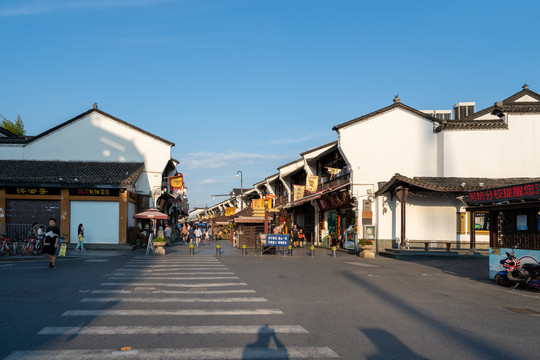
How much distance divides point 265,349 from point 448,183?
2451 centimetres

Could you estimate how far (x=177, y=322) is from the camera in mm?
8102

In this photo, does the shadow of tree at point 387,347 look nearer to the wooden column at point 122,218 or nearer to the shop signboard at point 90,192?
the wooden column at point 122,218

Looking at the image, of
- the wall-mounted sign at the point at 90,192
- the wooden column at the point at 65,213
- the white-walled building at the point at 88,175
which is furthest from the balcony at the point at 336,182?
the wooden column at the point at 65,213

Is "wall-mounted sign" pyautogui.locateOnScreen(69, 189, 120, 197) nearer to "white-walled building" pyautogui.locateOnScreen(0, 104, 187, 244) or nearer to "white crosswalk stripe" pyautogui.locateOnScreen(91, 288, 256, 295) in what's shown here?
"white-walled building" pyautogui.locateOnScreen(0, 104, 187, 244)

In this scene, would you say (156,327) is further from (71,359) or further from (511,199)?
(511,199)

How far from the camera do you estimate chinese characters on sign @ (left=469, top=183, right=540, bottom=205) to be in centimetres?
1352

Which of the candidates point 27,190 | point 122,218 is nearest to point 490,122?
point 122,218

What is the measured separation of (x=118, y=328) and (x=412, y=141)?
85.9 ft

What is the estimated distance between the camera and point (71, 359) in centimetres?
590

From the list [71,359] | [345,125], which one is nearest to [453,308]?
[71,359]

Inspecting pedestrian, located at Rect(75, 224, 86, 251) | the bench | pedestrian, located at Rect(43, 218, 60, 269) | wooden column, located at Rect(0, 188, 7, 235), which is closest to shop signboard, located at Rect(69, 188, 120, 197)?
pedestrian, located at Rect(75, 224, 86, 251)

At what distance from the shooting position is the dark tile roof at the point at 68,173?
28359 millimetres

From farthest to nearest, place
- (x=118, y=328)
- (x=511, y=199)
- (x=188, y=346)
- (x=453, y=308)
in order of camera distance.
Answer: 1. (x=511, y=199)
2. (x=453, y=308)
3. (x=118, y=328)
4. (x=188, y=346)

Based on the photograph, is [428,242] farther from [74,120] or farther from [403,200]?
[74,120]
